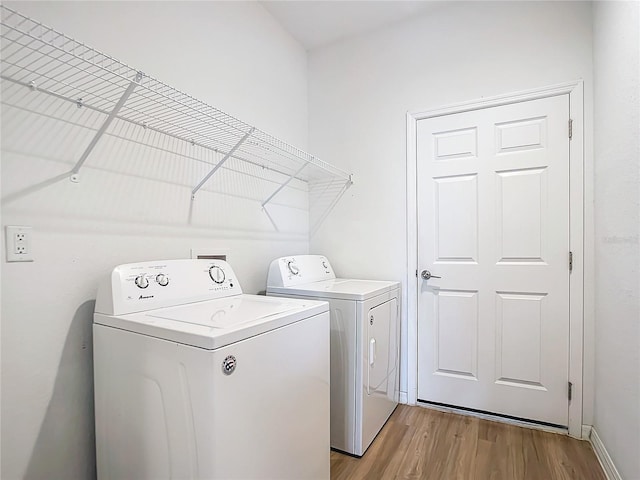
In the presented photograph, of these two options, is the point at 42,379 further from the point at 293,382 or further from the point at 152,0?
the point at 152,0

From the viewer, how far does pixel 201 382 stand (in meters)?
0.95

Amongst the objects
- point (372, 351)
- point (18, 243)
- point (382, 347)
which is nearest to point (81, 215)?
point (18, 243)

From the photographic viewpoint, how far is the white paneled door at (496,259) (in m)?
2.01

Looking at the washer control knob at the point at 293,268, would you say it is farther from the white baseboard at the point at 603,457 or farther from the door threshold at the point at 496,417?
the white baseboard at the point at 603,457

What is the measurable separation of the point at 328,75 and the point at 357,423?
2548mm

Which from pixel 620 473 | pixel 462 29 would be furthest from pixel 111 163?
pixel 620 473

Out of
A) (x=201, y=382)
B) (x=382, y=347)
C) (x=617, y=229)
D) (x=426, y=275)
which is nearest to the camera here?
(x=201, y=382)

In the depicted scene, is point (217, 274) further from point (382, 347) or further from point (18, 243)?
point (382, 347)

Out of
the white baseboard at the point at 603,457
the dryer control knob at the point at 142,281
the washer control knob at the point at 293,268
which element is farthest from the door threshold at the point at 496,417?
the dryer control knob at the point at 142,281

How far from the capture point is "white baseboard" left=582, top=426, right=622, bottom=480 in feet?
4.97

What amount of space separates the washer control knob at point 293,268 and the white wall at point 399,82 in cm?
57

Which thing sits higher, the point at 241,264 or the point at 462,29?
the point at 462,29

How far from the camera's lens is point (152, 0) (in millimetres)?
1546

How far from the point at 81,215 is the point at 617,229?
231 cm
